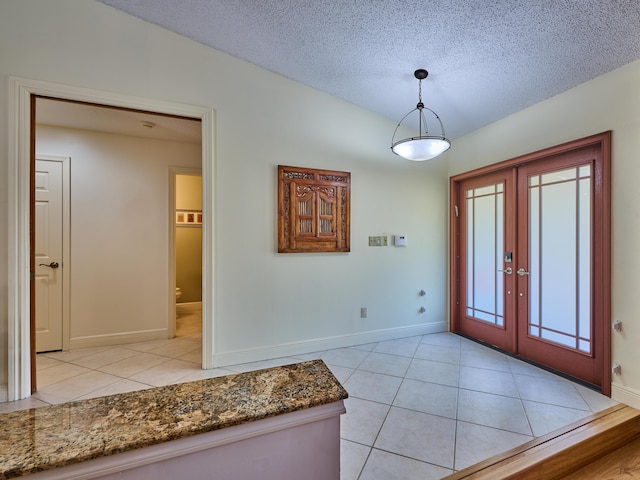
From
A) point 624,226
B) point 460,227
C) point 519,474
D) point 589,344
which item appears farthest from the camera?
point 460,227

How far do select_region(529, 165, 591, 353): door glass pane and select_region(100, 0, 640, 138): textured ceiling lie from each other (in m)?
0.86

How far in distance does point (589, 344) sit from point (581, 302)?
35 centimetres

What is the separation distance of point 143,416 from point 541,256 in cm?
341

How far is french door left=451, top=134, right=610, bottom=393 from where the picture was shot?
8.17 feet

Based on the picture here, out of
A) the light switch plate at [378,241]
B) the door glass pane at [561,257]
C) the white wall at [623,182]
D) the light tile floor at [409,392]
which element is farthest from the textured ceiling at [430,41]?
the light tile floor at [409,392]

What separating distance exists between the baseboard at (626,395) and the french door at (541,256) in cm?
6

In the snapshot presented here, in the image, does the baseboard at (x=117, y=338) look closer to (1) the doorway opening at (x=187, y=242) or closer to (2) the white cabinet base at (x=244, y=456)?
(1) the doorway opening at (x=187, y=242)

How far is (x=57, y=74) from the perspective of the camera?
2.37 metres

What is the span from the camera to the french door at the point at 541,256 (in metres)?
2.49

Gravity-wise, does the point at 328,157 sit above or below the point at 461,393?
above

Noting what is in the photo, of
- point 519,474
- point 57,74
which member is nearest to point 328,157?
point 57,74

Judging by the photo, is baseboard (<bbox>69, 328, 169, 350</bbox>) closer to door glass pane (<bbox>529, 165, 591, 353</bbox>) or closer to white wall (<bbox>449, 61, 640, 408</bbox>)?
door glass pane (<bbox>529, 165, 591, 353</bbox>)

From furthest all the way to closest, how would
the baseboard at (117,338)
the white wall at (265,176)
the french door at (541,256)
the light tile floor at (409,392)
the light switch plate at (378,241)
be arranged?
1. the light switch plate at (378,241)
2. the baseboard at (117,338)
3. the french door at (541,256)
4. the white wall at (265,176)
5. the light tile floor at (409,392)

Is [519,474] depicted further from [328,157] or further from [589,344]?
[328,157]
